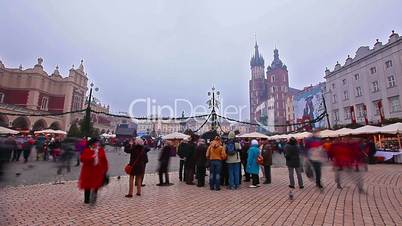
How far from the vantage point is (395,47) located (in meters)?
30.9

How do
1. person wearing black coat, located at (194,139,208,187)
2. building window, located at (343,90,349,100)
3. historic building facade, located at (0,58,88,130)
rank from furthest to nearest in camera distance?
historic building facade, located at (0,58,88,130) → building window, located at (343,90,349,100) → person wearing black coat, located at (194,139,208,187)

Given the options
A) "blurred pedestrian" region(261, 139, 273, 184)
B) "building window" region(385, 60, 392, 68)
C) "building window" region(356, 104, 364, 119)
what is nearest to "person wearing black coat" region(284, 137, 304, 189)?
"blurred pedestrian" region(261, 139, 273, 184)

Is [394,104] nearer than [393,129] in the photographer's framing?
No

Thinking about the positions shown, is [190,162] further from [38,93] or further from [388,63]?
[38,93]

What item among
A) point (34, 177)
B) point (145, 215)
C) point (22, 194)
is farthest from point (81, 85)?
point (145, 215)

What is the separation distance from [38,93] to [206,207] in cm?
5570

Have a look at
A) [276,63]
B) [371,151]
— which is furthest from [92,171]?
[276,63]

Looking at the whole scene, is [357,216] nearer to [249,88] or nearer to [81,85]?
[81,85]

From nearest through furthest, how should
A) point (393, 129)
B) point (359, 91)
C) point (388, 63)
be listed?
point (393, 129) < point (388, 63) < point (359, 91)

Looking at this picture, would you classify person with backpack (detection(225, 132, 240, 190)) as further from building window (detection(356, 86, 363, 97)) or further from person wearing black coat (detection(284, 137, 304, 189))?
building window (detection(356, 86, 363, 97))

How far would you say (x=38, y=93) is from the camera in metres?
49.9

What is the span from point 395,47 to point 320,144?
3230cm

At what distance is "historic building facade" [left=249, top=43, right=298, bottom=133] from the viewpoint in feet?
360

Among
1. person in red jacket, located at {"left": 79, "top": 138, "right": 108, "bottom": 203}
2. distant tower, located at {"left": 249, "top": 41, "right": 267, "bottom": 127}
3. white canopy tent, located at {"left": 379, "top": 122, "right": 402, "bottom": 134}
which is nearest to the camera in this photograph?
person in red jacket, located at {"left": 79, "top": 138, "right": 108, "bottom": 203}
